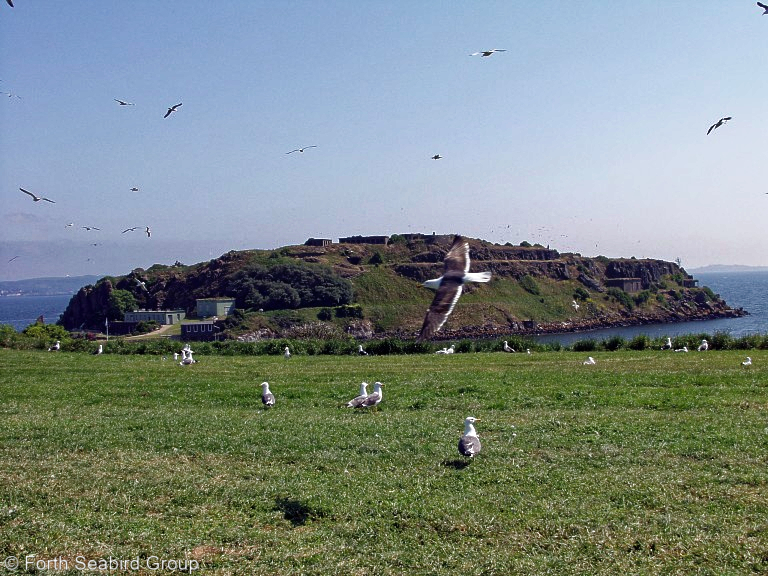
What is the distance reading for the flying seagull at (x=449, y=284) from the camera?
34.4ft

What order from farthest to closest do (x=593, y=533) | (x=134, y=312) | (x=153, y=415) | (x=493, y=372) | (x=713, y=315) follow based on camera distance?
(x=713, y=315)
(x=134, y=312)
(x=493, y=372)
(x=153, y=415)
(x=593, y=533)

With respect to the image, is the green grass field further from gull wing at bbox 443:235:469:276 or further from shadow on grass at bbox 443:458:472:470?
gull wing at bbox 443:235:469:276

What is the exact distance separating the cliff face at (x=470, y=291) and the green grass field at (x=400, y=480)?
88621 millimetres

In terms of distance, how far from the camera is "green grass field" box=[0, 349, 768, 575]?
8391 mm

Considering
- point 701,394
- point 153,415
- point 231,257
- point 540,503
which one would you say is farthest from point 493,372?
point 231,257

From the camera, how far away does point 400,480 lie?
1091cm

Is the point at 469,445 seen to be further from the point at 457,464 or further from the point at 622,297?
the point at 622,297

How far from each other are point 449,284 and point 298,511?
13.3 ft

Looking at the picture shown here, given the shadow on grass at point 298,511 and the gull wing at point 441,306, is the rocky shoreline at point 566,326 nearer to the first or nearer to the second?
the gull wing at point 441,306

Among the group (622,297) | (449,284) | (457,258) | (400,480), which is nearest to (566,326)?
(622,297)

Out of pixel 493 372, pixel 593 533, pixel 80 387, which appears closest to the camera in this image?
pixel 593 533

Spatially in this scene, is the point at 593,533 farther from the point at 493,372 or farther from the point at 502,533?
the point at 493,372

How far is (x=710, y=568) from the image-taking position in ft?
25.6

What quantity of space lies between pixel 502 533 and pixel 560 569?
42.5 inches
